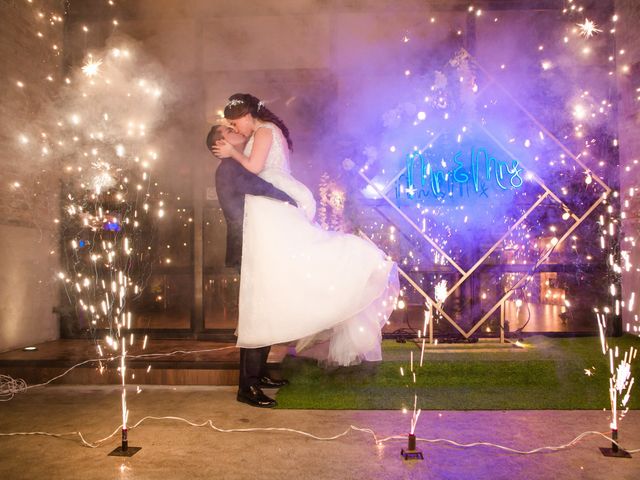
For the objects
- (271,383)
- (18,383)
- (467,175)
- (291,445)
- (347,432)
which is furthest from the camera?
(467,175)

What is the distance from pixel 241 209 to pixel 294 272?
59 cm

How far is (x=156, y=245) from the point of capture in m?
5.78

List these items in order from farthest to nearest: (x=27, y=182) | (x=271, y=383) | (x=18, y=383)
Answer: (x=27, y=182) → (x=18, y=383) → (x=271, y=383)

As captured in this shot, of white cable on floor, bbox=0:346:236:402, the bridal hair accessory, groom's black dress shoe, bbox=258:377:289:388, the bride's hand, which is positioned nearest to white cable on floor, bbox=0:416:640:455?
groom's black dress shoe, bbox=258:377:289:388

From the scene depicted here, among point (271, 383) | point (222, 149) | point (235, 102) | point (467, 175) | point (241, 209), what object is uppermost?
point (235, 102)

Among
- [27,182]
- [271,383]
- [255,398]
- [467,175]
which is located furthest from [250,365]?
[27,182]

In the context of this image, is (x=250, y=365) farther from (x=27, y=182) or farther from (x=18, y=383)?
(x=27, y=182)

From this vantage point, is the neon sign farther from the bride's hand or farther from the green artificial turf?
the bride's hand

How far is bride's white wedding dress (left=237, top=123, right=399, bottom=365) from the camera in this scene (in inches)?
136

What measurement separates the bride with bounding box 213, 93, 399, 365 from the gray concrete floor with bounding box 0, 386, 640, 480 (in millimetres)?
564

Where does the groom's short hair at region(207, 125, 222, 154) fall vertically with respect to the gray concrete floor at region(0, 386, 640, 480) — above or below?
above

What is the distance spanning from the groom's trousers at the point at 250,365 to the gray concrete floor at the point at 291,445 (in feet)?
0.57

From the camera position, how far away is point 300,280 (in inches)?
138

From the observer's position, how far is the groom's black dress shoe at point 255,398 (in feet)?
11.3
